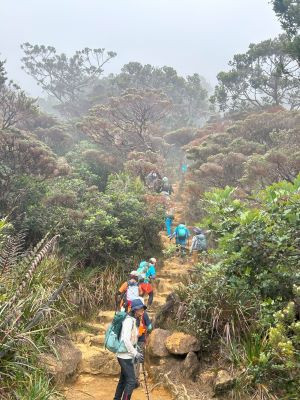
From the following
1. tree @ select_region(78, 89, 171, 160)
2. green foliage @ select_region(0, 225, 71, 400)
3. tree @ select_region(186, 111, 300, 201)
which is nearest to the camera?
green foliage @ select_region(0, 225, 71, 400)

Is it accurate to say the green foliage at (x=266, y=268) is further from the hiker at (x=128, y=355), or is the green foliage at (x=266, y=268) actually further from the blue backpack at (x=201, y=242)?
the blue backpack at (x=201, y=242)

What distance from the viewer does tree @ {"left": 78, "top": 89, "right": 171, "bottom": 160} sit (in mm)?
21438

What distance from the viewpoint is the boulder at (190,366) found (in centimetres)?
707

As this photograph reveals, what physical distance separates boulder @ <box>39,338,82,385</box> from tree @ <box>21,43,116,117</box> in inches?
1240

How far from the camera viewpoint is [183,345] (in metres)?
7.29

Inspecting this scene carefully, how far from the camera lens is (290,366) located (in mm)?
4316

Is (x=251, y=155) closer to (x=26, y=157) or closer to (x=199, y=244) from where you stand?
(x=199, y=244)

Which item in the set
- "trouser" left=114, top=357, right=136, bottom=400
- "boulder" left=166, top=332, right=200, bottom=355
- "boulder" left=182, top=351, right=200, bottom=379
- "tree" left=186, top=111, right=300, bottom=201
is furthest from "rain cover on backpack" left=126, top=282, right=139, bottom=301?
"tree" left=186, top=111, right=300, bottom=201

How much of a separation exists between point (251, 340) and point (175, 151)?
2297 centimetres

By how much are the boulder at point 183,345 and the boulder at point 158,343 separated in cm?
21

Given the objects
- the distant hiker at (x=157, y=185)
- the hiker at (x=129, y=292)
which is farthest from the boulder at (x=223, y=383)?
the distant hiker at (x=157, y=185)

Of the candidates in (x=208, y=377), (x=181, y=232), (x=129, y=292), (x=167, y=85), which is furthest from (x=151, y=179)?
(x=167, y=85)

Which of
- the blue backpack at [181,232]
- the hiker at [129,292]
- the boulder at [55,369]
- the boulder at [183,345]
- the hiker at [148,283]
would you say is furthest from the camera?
the blue backpack at [181,232]

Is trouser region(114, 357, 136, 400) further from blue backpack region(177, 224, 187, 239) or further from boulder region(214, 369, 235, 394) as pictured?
blue backpack region(177, 224, 187, 239)
